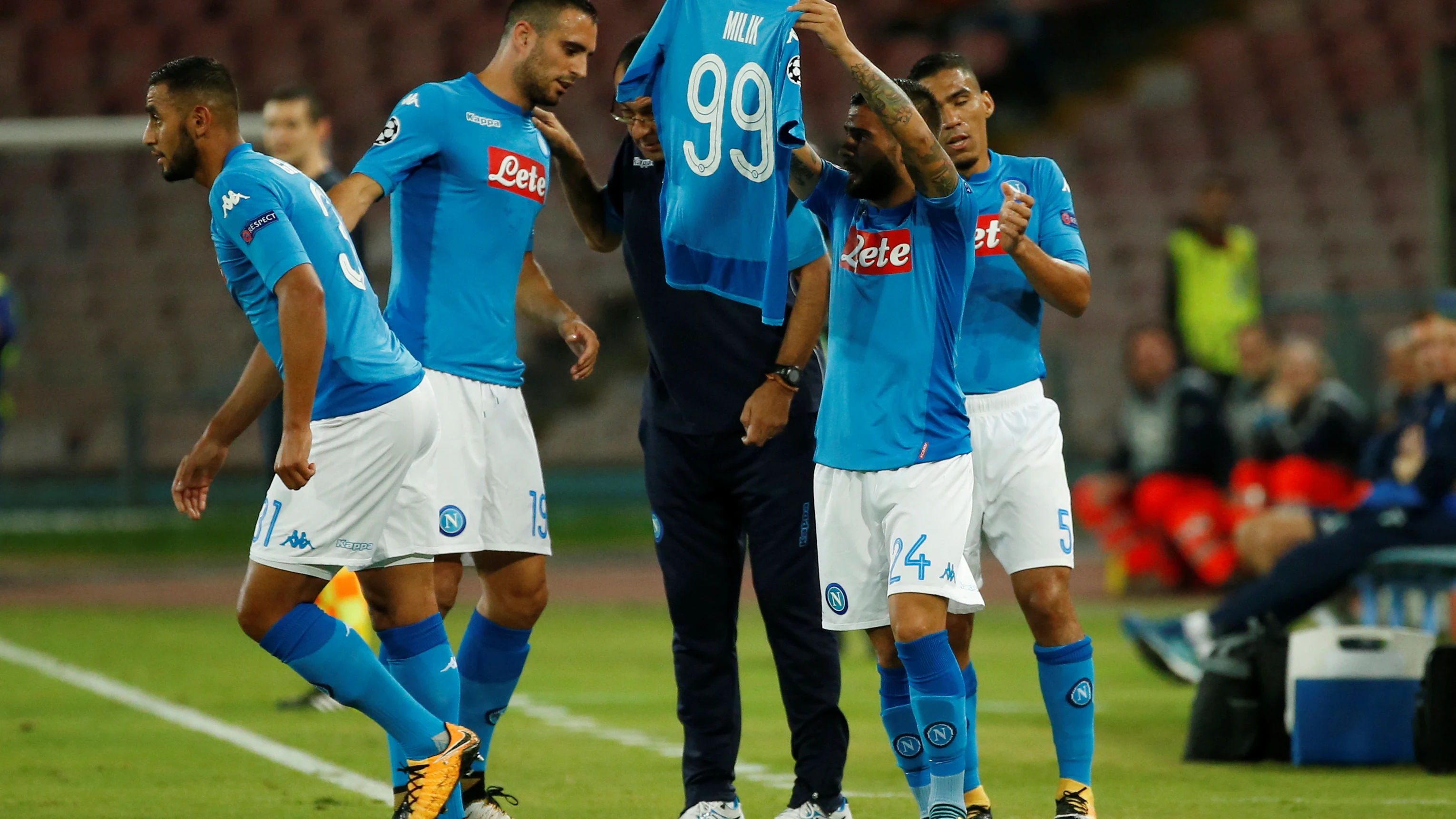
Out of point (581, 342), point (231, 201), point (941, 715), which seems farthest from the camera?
point (581, 342)

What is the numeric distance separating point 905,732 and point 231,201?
7.36 ft

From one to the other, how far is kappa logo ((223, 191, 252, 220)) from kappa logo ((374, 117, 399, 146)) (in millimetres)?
550

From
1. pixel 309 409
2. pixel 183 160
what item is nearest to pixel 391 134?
pixel 183 160

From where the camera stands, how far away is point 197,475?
462 cm

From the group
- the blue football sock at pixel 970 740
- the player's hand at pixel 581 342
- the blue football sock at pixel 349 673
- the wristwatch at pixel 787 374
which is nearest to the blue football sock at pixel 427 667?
the blue football sock at pixel 349 673

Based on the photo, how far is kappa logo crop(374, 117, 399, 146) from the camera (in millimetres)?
4906

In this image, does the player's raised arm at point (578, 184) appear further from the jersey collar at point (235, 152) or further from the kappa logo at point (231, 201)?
the kappa logo at point (231, 201)

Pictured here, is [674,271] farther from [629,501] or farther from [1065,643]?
[629,501]

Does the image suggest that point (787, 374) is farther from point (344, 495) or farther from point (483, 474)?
point (344, 495)

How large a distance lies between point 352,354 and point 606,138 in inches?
530

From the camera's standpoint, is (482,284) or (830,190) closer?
(830,190)

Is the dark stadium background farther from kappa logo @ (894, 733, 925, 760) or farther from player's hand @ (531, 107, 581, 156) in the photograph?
kappa logo @ (894, 733, 925, 760)

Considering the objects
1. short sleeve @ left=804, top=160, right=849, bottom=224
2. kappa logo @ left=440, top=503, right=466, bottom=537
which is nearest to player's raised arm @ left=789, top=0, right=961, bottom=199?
short sleeve @ left=804, top=160, right=849, bottom=224

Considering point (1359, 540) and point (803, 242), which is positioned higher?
point (803, 242)
